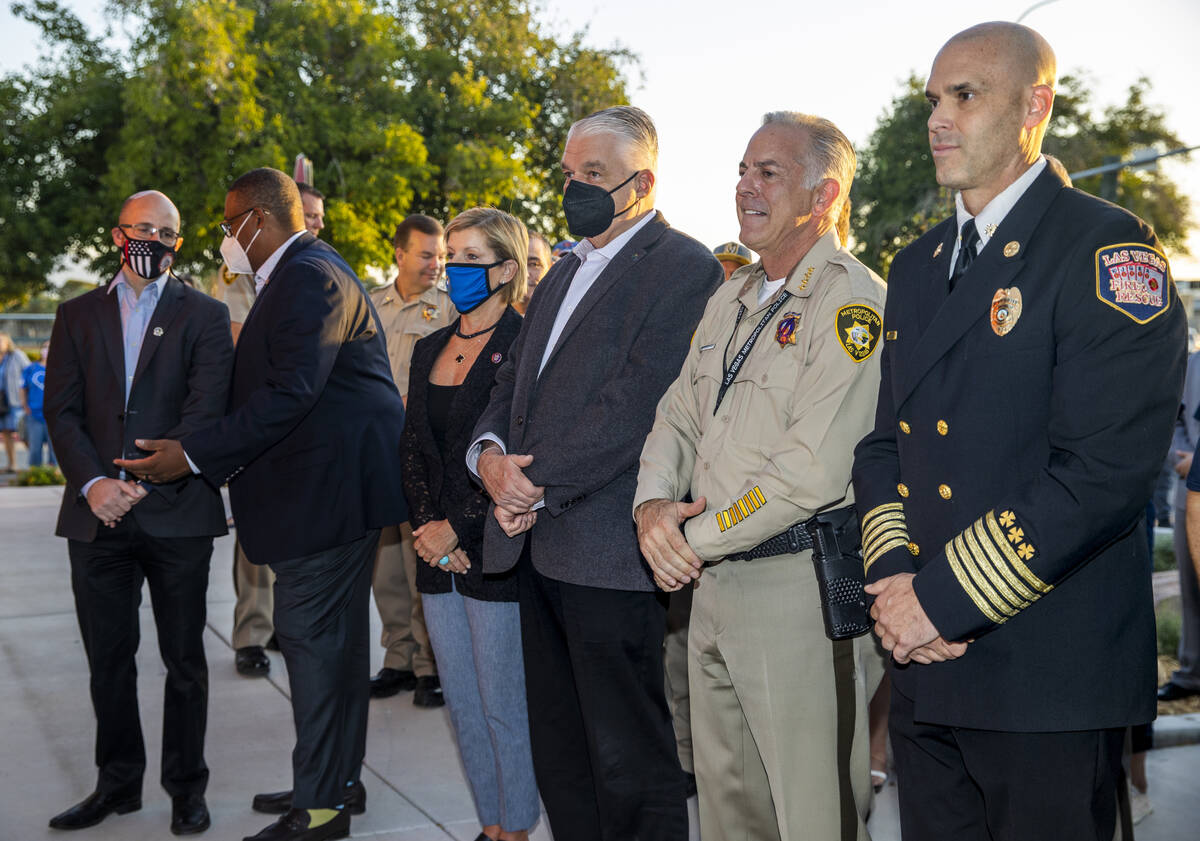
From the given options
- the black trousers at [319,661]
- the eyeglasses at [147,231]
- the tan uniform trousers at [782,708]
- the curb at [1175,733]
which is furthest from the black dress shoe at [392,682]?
the curb at [1175,733]

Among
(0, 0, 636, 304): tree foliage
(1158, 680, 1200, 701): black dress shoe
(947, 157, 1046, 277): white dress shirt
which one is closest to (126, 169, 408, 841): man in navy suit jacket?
(947, 157, 1046, 277): white dress shirt

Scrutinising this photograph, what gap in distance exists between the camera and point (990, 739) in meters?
Answer: 2.09

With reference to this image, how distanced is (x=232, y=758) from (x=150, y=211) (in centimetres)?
229

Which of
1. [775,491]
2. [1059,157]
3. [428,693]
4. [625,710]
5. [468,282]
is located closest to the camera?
[775,491]

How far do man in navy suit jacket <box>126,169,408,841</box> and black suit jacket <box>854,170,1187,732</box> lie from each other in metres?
2.14

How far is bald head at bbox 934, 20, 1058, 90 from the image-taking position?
2129 millimetres

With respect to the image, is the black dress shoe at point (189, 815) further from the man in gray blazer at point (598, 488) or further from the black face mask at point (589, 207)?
the black face mask at point (589, 207)

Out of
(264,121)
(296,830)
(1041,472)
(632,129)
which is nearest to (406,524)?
(296,830)

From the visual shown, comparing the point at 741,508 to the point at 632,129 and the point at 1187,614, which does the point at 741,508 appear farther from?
the point at 1187,614

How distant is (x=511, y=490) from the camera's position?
3043 mm

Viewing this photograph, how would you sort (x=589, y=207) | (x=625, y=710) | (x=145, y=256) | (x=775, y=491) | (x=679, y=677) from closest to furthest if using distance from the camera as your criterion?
1. (x=775, y=491)
2. (x=625, y=710)
3. (x=589, y=207)
4. (x=145, y=256)
5. (x=679, y=677)

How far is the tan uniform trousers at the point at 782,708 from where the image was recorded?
8.46ft

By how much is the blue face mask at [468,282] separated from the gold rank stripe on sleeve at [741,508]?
1415 millimetres

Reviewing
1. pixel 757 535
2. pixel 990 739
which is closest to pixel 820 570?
pixel 757 535
